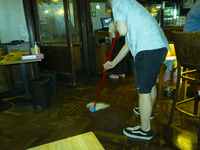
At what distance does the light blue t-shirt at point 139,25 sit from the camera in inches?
54.7

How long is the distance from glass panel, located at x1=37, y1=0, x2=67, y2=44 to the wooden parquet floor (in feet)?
6.02

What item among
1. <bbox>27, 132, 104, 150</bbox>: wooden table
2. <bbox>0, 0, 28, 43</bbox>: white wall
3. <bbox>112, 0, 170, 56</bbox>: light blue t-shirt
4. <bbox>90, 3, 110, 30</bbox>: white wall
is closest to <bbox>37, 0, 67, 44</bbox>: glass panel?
<bbox>0, 0, 28, 43</bbox>: white wall

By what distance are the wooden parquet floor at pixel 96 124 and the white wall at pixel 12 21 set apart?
5.21 feet

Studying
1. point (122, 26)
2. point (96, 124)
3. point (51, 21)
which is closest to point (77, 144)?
point (122, 26)

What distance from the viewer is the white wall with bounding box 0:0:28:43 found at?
10.8 feet

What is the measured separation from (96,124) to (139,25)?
4.16 feet

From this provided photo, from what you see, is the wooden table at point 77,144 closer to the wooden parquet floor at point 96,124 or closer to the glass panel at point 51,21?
the wooden parquet floor at point 96,124

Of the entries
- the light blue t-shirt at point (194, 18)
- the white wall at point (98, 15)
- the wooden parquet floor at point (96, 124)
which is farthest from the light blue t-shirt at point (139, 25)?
the white wall at point (98, 15)

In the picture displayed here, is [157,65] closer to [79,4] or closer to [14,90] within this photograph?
[14,90]

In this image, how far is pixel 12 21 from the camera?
337 cm

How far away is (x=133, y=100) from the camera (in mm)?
2678

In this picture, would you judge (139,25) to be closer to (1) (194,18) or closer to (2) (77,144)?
(1) (194,18)

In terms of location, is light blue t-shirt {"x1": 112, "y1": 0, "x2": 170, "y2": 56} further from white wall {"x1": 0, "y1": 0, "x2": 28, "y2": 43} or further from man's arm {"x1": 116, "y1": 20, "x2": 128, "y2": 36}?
white wall {"x1": 0, "y1": 0, "x2": 28, "y2": 43}

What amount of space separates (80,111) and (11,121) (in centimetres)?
93
